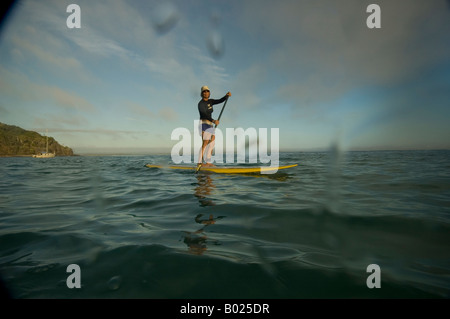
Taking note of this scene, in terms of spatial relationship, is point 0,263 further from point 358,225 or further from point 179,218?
point 358,225

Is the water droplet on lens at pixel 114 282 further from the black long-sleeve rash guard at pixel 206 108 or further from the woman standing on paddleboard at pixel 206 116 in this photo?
the black long-sleeve rash guard at pixel 206 108

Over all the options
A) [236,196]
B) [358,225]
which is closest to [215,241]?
[358,225]

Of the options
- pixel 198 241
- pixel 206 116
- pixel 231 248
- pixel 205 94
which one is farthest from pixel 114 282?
pixel 205 94

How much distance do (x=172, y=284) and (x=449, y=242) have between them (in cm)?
306

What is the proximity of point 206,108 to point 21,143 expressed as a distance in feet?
465

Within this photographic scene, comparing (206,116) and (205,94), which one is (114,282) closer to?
(206,116)

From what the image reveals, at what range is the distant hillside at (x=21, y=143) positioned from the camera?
97938mm

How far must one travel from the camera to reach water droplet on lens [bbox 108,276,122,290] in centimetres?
152

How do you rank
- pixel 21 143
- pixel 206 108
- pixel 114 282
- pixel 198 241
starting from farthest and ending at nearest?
pixel 21 143
pixel 206 108
pixel 198 241
pixel 114 282

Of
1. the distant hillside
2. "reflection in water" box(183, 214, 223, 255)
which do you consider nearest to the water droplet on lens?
"reflection in water" box(183, 214, 223, 255)

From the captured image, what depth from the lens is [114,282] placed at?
1575mm

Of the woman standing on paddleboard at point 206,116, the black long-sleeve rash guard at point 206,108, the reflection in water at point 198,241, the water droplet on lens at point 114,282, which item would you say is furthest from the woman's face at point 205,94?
the water droplet on lens at point 114,282

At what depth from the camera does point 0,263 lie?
187cm

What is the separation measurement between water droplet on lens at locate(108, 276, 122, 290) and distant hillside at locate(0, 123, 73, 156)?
133375 mm
